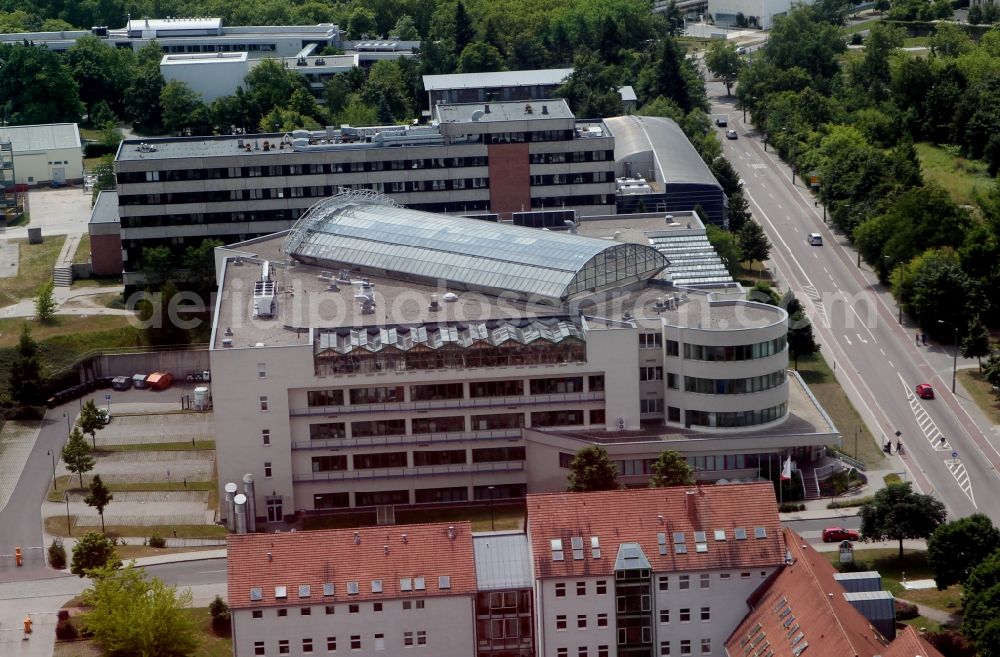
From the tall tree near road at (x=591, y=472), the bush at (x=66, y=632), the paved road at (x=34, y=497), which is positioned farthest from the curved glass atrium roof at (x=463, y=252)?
the bush at (x=66, y=632)

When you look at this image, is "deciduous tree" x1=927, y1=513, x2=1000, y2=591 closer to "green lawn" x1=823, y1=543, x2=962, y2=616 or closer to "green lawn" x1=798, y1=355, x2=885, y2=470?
"green lawn" x1=823, y1=543, x2=962, y2=616

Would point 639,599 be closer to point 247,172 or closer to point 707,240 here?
point 707,240

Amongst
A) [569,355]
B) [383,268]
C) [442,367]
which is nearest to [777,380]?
[569,355]

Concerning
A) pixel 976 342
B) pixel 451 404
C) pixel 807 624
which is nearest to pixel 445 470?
pixel 451 404

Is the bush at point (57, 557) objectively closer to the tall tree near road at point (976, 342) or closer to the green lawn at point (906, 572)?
the green lawn at point (906, 572)

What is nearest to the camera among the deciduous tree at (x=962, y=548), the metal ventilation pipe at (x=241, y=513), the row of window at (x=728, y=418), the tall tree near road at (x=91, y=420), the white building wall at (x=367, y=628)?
the white building wall at (x=367, y=628)

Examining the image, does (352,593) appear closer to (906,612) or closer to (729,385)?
(906,612)
